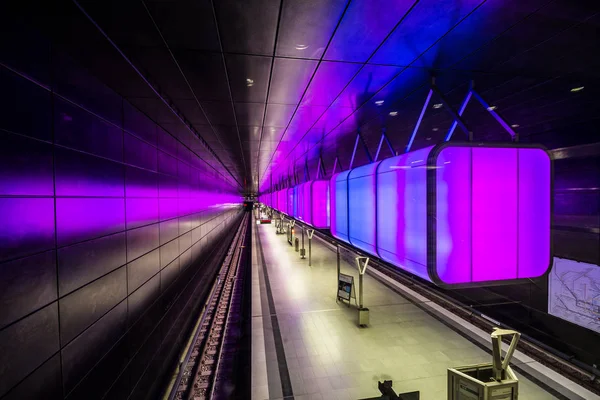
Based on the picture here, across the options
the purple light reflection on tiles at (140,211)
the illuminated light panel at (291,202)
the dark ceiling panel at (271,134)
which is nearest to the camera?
the purple light reflection on tiles at (140,211)

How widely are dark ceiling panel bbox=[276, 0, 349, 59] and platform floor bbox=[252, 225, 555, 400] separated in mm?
5837

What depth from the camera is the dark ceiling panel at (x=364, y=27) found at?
7.57 feet

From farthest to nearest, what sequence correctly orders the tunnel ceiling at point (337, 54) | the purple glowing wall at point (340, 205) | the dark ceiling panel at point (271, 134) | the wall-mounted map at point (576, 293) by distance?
1. the wall-mounted map at point (576, 293)
2. the dark ceiling panel at point (271, 134)
3. the purple glowing wall at point (340, 205)
4. the tunnel ceiling at point (337, 54)

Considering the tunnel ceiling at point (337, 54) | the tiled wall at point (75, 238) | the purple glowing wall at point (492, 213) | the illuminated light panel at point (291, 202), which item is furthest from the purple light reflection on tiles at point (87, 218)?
the illuminated light panel at point (291, 202)

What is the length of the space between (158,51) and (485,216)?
15.2 ft

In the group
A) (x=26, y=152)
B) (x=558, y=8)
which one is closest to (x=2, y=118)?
(x=26, y=152)

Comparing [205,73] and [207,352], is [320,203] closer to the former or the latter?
[205,73]

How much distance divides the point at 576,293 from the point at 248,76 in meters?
12.1

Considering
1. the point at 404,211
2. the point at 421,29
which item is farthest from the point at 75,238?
the point at 421,29

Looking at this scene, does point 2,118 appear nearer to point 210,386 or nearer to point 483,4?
point 483,4

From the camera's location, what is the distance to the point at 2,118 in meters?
2.62

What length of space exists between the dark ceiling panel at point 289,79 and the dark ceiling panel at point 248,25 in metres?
0.37

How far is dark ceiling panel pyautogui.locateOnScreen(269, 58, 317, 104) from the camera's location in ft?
11.0

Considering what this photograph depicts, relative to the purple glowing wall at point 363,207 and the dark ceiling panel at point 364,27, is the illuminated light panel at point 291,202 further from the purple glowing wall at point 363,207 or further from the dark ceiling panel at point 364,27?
the dark ceiling panel at point 364,27
